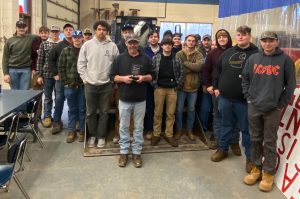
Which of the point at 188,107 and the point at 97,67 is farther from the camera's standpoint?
the point at 188,107

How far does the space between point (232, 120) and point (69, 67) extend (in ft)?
6.98

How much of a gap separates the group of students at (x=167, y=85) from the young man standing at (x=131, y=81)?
0.4 inches

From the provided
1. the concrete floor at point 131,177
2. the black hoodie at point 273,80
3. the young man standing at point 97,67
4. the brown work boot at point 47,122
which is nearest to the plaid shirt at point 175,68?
the young man standing at point 97,67

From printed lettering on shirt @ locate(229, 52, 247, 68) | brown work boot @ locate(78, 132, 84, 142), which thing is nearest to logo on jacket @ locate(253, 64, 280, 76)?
printed lettering on shirt @ locate(229, 52, 247, 68)

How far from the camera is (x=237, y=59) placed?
10.5 feet

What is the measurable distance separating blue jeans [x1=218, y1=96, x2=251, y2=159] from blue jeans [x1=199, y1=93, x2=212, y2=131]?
29.7 inches

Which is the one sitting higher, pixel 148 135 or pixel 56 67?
pixel 56 67

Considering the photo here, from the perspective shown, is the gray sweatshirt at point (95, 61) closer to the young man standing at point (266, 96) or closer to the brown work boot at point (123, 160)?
the brown work boot at point (123, 160)

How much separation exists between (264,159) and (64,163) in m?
2.14

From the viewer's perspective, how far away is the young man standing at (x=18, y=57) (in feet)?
14.7

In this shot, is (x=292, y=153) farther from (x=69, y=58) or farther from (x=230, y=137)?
(x=69, y=58)

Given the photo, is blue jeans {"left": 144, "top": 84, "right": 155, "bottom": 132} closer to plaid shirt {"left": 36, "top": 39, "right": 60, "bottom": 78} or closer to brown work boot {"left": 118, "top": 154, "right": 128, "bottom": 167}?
brown work boot {"left": 118, "top": 154, "right": 128, "bottom": 167}

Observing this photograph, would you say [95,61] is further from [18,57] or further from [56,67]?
[18,57]

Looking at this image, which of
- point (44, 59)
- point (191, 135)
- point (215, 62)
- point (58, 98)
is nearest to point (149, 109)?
point (191, 135)
